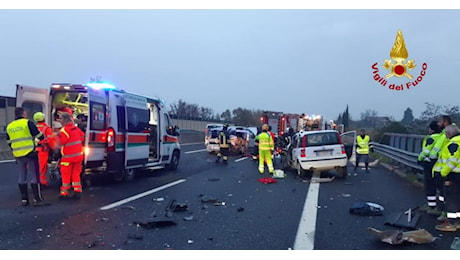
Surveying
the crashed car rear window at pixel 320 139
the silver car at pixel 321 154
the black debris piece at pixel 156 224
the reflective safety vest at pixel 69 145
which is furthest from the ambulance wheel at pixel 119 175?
the crashed car rear window at pixel 320 139

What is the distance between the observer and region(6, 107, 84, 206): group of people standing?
7.30m

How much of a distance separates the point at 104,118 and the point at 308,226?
5774 millimetres

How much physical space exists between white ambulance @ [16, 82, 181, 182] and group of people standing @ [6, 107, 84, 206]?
1.96ft

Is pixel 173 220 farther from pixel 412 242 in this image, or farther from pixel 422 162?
pixel 422 162

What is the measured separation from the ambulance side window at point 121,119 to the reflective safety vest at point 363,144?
8411mm

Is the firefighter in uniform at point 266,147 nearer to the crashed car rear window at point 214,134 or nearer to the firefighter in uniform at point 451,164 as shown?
the firefighter in uniform at point 451,164

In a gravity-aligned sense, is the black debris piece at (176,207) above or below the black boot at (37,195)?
below

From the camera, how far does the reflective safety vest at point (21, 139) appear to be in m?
7.28

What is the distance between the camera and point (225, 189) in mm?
9641

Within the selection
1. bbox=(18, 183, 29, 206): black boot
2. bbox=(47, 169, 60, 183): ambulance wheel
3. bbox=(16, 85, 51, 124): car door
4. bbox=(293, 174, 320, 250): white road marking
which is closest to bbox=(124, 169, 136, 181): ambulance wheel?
bbox=(47, 169, 60, 183): ambulance wheel

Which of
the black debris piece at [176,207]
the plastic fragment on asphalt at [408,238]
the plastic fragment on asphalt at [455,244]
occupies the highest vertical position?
the plastic fragment on asphalt at [408,238]

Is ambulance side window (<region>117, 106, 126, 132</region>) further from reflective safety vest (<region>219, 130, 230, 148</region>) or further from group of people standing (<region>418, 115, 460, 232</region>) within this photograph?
reflective safety vest (<region>219, 130, 230, 148</region>)

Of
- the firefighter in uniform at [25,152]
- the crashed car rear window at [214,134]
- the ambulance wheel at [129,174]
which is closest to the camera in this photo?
the firefighter in uniform at [25,152]

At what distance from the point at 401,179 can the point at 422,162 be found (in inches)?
198
